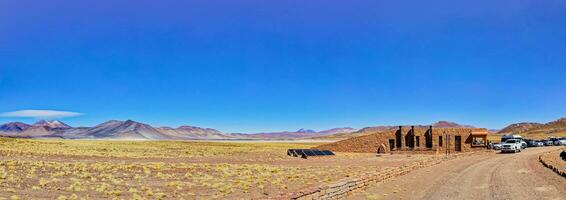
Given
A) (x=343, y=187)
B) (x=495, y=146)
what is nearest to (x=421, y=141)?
(x=495, y=146)

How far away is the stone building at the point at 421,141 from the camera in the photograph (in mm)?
67750

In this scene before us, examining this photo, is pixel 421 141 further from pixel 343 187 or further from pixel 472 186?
pixel 343 187

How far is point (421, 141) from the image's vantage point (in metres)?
68.4

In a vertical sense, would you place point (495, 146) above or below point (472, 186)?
above

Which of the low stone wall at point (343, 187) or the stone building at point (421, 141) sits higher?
the stone building at point (421, 141)

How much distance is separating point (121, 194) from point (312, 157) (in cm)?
3468

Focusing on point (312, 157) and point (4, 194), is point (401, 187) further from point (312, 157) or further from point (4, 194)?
point (312, 157)

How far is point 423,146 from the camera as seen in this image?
6838 cm

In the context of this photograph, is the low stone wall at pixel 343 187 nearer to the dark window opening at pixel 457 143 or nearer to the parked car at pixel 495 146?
the dark window opening at pixel 457 143

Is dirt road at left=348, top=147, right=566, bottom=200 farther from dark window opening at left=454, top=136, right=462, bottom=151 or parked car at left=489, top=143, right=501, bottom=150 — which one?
parked car at left=489, top=143, right=501, bottom=150

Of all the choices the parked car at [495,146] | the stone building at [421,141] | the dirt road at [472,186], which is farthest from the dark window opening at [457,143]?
the dirt road at [472,186]

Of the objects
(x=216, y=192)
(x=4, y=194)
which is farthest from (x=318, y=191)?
(x=4, y=194)

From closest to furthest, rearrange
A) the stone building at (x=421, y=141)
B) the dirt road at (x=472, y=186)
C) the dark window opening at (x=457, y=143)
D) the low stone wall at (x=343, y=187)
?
the low stone wall at (x=343, y=187) → the dirt road at (x=472, y=186) → the stone building at (x=421, y=141) → the dark window opening at (x=457, y=143)

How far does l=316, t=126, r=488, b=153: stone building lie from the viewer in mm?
67750
